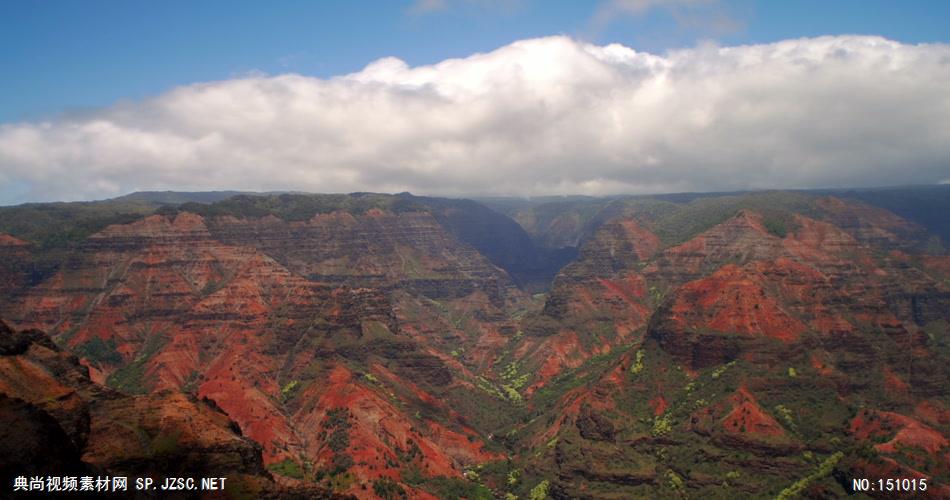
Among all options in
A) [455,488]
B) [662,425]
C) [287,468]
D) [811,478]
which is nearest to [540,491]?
[455,488]

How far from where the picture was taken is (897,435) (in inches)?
6329

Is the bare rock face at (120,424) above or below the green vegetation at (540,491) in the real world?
above

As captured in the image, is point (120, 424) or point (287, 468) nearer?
point (120, 424)

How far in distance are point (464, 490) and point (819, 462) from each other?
264ft

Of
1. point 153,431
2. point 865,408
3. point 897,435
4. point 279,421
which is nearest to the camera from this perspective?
point 153,431

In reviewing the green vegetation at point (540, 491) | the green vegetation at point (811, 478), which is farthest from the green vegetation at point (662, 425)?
the green vegetation at point (811, 478)

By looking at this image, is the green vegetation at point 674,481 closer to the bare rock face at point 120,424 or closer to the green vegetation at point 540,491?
the green vegetation at point 540,491

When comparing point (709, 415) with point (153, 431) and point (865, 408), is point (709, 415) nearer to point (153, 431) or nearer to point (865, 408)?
point (865, 408)

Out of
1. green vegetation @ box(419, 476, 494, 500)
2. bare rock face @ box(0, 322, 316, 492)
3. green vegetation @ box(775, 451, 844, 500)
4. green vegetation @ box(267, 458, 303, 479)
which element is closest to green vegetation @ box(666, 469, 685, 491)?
green vegetation @ box(775, 451, 844, 500)

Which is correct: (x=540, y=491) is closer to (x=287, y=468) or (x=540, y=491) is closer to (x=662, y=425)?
(x=662, y=425)

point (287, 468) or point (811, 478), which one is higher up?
point (287, 468)

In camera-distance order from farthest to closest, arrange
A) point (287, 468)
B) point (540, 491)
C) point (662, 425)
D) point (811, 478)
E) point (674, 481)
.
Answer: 1. point (662, 425)
2. point (540, 491)
3. point (287, 468)
4. point (674, 481)
5. point (811, 478)

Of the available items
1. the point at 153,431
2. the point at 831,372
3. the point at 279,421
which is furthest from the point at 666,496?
the point at 153,431

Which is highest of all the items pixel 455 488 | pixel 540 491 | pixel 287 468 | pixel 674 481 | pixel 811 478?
pixel 287 468
